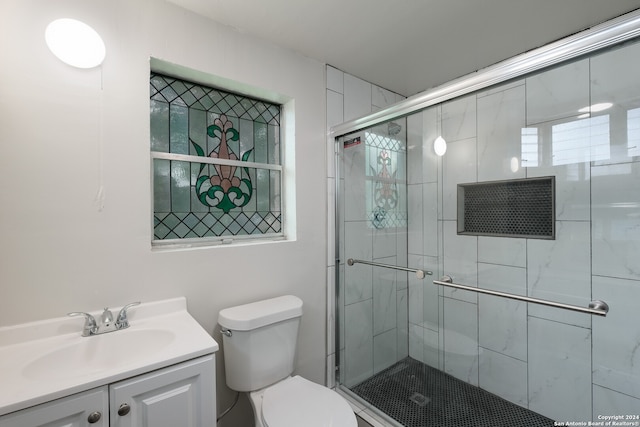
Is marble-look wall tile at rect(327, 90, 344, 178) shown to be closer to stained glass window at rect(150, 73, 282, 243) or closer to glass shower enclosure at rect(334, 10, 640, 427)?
glass shower enclosure at rect(334, 10, 640, 427)

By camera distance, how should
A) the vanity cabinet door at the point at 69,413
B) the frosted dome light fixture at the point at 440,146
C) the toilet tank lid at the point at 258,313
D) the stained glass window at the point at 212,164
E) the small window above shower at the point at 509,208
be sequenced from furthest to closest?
the frosted dome light fixture at the point at 440,146 < the small window above shower at the point at 509,208 < the stained glass window at the point at 212,164 < the toilet tank lid at the point at 258,313 < the vanity cabinet door at the point at 69,413

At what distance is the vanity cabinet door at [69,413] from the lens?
29.0 inches

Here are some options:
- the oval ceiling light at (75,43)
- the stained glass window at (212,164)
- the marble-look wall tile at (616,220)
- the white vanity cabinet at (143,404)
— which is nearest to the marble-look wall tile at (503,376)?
the marble-look wall tile at (616,220)

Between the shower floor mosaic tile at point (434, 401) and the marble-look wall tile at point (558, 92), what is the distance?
1701 millimetres

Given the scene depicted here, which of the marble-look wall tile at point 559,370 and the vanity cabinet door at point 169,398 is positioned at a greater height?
the vanity cabinet door at point 169,398

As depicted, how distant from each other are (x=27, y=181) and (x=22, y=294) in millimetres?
419

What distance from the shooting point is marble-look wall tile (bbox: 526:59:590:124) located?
119 centimetres

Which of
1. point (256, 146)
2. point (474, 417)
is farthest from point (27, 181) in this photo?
point (474, 417)

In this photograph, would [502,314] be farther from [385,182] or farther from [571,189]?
[385,182]

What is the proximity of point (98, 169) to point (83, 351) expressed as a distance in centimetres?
71

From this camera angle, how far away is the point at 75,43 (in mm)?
1133

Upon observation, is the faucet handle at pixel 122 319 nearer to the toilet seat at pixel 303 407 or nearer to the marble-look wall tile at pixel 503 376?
the toilet seat at pixel 303 407

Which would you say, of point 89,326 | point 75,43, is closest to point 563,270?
point 89,326

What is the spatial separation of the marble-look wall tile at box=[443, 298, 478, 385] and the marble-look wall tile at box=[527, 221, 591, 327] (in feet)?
1.13
